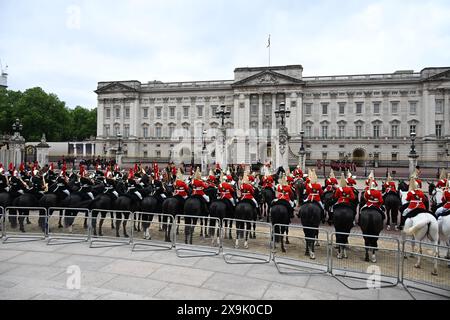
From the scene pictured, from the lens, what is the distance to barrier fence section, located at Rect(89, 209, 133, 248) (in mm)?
11797

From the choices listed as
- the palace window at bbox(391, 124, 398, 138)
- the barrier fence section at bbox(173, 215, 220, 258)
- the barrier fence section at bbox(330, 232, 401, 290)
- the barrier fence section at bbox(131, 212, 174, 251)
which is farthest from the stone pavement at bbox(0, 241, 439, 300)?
the palace window at bbox(391, 124, 398, 138)

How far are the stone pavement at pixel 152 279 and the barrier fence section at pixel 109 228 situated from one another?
1097mm

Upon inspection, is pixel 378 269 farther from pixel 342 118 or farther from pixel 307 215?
pixel 342 118

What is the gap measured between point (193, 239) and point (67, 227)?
4682 millimetres

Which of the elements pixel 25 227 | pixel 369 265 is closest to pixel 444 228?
pixel 369 265

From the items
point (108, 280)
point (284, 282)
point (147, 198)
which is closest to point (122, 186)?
point (147, 198)

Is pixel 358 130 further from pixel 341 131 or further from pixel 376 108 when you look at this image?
pixel 376 108

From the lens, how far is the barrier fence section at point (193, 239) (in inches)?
425

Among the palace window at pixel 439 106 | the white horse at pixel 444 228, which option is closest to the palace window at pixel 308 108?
the palace window at pixel 439 106

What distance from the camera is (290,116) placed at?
72.8 m

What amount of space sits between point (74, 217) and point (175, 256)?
3950 millimetres

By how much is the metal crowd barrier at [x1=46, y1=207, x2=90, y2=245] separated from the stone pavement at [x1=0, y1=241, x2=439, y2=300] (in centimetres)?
133

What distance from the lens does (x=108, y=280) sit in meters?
8.39

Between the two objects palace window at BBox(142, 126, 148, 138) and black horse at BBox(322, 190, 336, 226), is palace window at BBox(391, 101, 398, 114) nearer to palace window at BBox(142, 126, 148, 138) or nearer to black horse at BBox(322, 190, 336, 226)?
palace window at BBox(142, 126, 148, 138)
